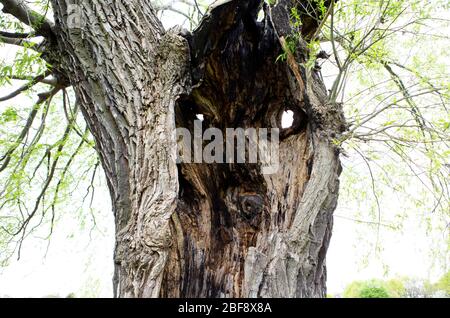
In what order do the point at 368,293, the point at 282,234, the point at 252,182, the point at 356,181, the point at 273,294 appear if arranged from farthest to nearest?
1. the point at 368,293
2. the point at 356,181
3. the point at 252,182
4. the point at 282,234
5. the point at 273,294

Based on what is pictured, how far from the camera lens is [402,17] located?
8.72ft

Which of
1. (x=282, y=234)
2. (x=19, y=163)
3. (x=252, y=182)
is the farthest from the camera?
(x=19, y=163)

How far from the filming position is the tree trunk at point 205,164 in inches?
78.6

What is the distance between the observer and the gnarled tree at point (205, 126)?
201cm

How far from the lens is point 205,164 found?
2.53 m

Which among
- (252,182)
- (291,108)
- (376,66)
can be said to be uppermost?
(376,66)

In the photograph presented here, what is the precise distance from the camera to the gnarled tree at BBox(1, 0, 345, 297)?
2008mm

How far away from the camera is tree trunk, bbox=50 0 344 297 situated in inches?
78.6

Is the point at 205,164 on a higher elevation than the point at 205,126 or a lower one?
lower

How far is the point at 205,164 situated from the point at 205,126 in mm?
243

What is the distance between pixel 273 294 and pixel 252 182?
0.72 metres

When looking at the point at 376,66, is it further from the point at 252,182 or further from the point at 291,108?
the point at 252,182

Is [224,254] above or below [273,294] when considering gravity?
above
